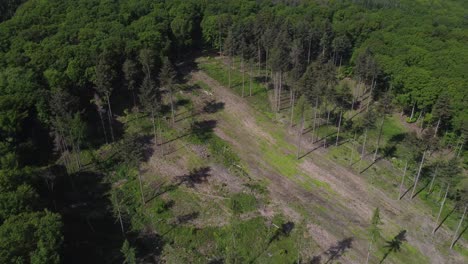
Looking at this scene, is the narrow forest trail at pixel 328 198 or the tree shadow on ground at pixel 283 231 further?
the narrow forest trail at pixel 328 198

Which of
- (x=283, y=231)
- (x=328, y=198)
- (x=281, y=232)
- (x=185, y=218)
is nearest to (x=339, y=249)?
(x=283, y=231)

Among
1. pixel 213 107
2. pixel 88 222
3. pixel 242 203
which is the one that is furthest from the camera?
pixel 213 107

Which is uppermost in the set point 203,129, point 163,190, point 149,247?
point 203,129

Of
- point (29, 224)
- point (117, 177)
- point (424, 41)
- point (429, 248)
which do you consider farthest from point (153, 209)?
point (424, 41)

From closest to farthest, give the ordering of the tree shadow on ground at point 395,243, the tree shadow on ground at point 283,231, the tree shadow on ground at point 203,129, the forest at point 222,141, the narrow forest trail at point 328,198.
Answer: the tree shadow on ground at point 395,243 → the forest at point 222,141 → the tree shadow on ground at point 283,231 → the narrow forest trail at point 328,198 → the tree shadow on ground at point 203,129

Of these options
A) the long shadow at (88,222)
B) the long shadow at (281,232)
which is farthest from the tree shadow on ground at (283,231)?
the long shadow at (88,222)

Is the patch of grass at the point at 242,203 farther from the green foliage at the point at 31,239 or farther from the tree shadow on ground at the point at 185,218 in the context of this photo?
the green foliage at the point at 31,239

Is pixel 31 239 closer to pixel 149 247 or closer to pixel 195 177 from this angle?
pixel 149 247
